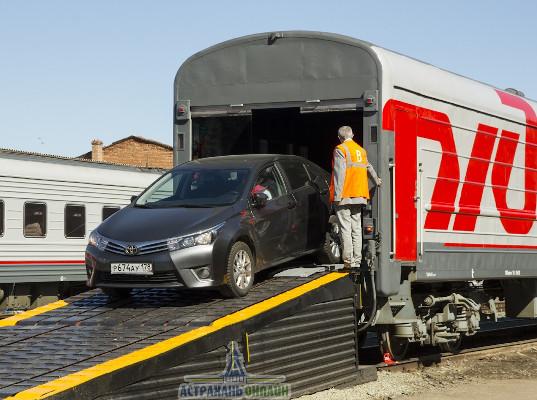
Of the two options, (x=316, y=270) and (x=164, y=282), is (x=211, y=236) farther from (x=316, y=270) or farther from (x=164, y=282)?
(x=316, y=270)

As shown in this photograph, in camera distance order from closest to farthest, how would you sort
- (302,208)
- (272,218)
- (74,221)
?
1. (272,218)
2. (302,208)
3. (74,221)

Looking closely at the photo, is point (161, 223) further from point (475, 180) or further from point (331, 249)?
point (475, 180)

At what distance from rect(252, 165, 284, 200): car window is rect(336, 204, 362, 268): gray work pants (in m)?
0.75

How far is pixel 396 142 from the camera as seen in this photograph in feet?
41.6

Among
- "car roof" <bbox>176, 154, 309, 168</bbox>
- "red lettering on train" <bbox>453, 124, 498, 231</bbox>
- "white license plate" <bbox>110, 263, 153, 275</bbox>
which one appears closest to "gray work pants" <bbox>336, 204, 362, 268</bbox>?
"car roof" <bbox>176, 154, 309, 168</bbox>

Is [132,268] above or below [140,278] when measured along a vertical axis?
above

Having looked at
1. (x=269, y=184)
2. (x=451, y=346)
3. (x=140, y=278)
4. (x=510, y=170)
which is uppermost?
(x=510, y=170)

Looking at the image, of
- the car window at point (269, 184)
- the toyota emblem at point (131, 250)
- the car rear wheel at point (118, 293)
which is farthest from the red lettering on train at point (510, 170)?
the toyota emblem at point (131, 250)

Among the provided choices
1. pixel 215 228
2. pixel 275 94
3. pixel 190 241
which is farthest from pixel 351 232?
pixel 190 241

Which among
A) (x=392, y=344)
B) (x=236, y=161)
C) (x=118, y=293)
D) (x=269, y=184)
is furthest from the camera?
(x=392, y=344)

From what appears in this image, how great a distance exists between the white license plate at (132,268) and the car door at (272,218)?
1322 mm

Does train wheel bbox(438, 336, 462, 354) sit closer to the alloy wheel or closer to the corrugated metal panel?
the corrugated metal panel

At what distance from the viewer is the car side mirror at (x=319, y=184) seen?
41.9 feet

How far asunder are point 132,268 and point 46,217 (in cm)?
1109
